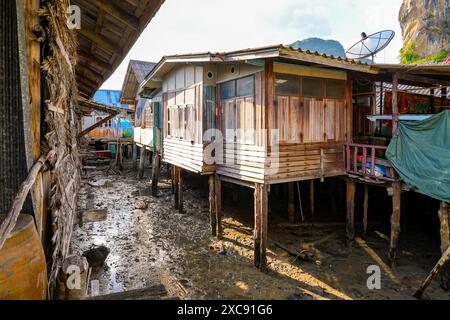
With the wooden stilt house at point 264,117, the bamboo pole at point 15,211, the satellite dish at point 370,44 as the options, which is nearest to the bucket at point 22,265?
the bamboo pole at point 15,211

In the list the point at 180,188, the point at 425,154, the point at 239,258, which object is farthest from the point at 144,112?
the point at 425,154

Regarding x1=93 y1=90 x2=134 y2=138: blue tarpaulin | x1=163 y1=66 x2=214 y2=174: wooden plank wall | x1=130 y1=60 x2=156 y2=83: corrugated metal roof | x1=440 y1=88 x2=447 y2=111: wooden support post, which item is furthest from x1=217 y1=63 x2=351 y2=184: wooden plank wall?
x1=93 y1=90 x2=134 y2=138: blue tarpaulin

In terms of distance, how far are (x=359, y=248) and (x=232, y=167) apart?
4.97 m

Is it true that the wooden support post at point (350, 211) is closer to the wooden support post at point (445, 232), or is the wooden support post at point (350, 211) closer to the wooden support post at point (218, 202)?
the wooden support post at point (445, 232)

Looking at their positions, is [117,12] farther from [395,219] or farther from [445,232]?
[445,232]

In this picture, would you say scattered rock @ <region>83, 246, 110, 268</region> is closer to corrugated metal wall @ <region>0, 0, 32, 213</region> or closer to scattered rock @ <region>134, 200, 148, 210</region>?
corrugated metal wall @ <region>0, 0, 32, 213</region>

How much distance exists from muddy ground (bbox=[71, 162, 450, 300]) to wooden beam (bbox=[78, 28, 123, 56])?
318 cm

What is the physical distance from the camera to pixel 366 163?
356 inches

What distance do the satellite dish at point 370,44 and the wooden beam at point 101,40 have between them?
31.6ft

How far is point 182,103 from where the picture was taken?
11.5 metres

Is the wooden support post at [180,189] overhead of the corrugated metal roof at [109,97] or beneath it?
beneath

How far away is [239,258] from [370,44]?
9.84m

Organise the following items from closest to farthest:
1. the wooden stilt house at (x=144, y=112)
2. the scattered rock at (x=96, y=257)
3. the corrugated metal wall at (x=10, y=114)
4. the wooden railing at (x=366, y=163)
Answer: the corrugated metal wall at (x=10, y=114) → the scattered rock at (x=96, y=257) → the wooden railing at (x=366, y=163) → the wooden stilt house at (x=144, y=112)

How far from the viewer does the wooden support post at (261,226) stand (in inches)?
321
